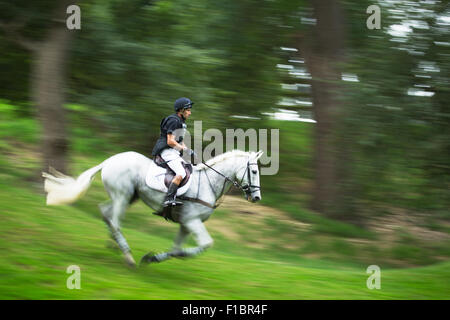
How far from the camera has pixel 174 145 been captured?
31.6 feet

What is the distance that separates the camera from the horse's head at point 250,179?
9.71m

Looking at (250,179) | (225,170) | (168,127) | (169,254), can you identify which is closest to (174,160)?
(168,127)

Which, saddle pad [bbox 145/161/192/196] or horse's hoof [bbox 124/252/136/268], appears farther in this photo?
horse's hoof [bbox 124/252/136/268]

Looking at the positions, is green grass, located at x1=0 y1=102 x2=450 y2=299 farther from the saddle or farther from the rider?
the saddle

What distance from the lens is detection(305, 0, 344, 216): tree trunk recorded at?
16828 mm

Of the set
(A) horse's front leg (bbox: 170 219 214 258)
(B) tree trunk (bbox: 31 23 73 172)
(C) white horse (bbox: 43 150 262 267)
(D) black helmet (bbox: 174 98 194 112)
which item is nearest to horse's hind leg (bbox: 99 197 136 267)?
(C) white horse (bbox: 43 150 262 267)

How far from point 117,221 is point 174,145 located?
182 cm

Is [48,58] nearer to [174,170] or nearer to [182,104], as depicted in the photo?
[182,104]

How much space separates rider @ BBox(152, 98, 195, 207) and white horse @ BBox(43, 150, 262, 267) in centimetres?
26

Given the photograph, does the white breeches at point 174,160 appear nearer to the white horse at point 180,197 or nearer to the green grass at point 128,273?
the white horse at point 180,197

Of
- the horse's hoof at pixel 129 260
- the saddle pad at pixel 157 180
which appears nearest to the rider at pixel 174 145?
the saddle pad at pixel 157 180
